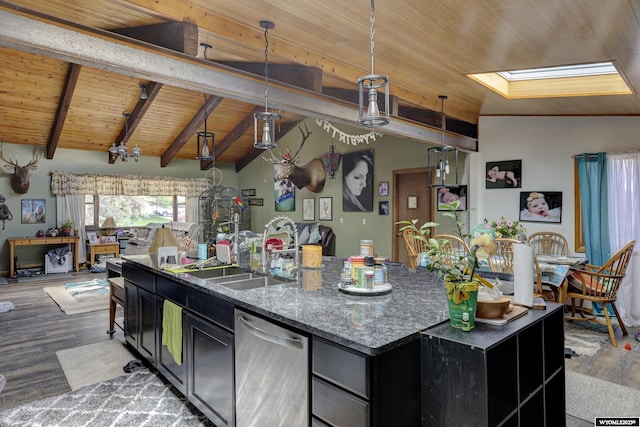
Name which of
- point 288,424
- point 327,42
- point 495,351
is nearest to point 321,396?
point 288,424

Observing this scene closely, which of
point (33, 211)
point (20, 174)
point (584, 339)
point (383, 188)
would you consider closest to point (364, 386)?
point (584, 339)

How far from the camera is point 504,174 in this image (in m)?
5.78

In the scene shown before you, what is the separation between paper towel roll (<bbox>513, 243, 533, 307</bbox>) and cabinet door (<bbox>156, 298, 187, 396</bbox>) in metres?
1.95

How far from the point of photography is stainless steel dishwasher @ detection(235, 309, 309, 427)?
1.56m

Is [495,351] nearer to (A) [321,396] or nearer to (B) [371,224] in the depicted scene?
(A) [321,396]

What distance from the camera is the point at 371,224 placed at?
8.05 metres

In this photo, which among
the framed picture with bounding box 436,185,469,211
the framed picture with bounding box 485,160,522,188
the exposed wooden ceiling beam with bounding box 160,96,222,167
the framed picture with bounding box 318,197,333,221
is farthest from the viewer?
the framed picture with bounding box 318,197,333,221

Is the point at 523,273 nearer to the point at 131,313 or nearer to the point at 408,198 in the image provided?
the point at 131,313

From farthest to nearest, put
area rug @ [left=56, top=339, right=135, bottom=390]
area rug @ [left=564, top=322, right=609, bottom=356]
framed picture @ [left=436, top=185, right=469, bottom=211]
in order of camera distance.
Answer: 1. framed picture @ [left=436, top=185, right=469, bottom=211]
2. area rug @ [left=564, top=322, right=609, bottom=356]
3. area rug @ [left=56, top=339, right=135, bottom=390]

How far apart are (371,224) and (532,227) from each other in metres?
3.20

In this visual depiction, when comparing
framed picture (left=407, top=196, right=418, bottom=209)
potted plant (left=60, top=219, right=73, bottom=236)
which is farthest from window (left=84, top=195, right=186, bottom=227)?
framed picture (left=407, top=196, right=418, bottom=209)

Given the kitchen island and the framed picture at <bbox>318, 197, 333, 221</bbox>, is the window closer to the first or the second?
the framed picture at <bbox>318, 197, 333, 221</bbox>

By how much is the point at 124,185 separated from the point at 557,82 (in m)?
9.06

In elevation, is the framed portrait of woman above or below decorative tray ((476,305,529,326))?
above
